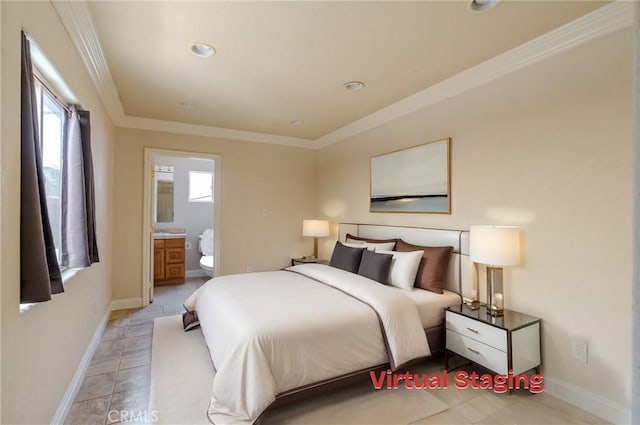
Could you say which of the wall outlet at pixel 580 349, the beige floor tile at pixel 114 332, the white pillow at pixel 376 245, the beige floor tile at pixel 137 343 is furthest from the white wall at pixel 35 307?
the wall outlet at pixel 580 349

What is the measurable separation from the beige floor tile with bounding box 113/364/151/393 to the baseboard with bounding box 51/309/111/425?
24 centimetres

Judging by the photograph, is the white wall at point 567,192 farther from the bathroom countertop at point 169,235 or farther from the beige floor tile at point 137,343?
the bathroom countertop at point 169,235

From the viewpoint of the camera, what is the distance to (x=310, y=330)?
2033mm

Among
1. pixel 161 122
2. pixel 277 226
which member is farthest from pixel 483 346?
pixel 161 122

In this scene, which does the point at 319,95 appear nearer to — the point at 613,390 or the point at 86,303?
the point at 86,303

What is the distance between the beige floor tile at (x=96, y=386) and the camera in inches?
86.4

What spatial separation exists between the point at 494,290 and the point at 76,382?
3172 millimetres

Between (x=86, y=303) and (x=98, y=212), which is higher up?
(x=98, y=212)

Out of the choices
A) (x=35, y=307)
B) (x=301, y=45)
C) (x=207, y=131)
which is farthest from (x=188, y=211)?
(x=35, y=307)

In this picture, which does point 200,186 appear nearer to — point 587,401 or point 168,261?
point 168,261

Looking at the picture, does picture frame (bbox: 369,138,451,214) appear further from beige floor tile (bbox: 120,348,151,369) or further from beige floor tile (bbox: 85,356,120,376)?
beige floor tile (bbox: 85,356,120,376)

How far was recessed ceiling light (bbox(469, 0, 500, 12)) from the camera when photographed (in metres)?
1.90

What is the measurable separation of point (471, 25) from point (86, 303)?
3.61 meters

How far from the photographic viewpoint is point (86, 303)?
262 cm
